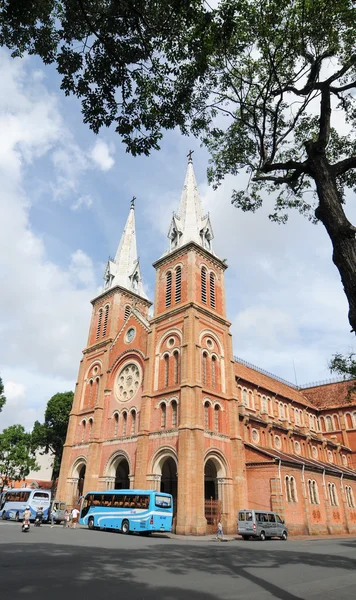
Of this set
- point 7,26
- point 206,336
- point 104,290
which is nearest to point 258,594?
point 7,26

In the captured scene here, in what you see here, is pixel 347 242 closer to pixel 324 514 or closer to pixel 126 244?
pixel 324 514

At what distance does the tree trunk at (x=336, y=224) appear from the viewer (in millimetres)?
7590

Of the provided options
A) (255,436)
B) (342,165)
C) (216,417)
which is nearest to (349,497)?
(255,436)

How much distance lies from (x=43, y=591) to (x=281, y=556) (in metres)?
10.7

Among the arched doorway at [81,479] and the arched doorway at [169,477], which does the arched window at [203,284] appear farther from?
the arched doorway at [81,479]

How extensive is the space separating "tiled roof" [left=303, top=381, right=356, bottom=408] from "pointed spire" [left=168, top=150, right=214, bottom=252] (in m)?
27.2

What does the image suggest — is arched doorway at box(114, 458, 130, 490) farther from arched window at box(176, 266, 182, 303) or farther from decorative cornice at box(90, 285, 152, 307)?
decorative cornice at box(90, 285, 152, 307)

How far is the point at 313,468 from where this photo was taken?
1255 inches

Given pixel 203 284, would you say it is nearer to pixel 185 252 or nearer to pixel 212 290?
pixel 212 290

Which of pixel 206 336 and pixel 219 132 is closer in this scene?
pixel 219 132

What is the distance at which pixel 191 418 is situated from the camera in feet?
88.9

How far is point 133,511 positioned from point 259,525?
309 inches

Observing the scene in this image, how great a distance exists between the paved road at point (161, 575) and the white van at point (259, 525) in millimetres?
10017

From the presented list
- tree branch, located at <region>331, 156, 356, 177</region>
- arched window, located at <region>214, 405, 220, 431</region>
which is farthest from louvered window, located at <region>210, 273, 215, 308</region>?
tree branch, located at <region>331, 156, 356, 177</region>
